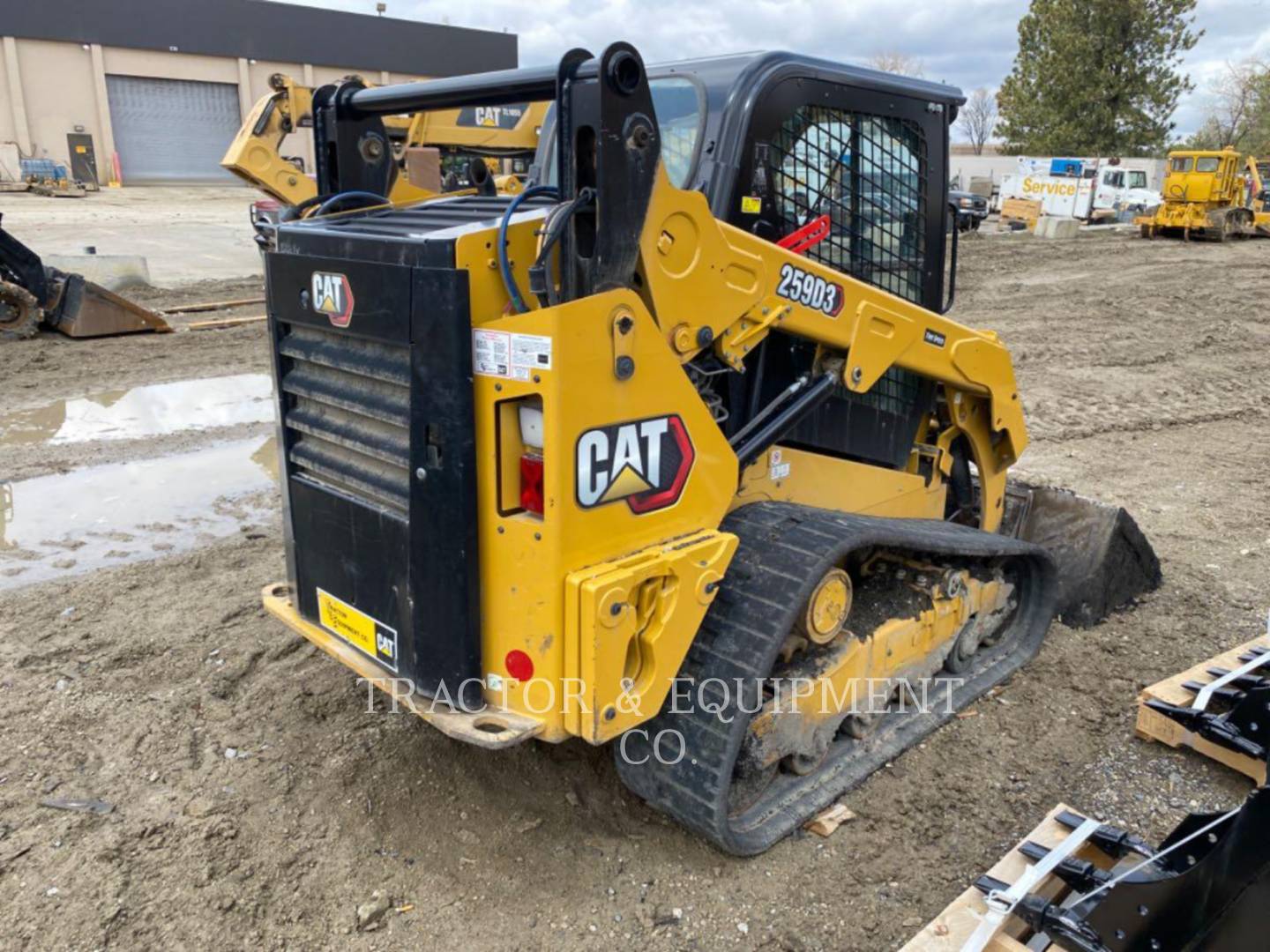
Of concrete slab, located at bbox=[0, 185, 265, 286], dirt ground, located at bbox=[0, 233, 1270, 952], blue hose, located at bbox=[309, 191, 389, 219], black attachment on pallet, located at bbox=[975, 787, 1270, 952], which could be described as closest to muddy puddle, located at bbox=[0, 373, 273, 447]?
dirt ground, located at bbox=[0, 233, 1270, 952]

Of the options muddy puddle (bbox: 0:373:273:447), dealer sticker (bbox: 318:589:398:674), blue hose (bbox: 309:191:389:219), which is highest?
blue hose (bbox: 309:191:389:219)

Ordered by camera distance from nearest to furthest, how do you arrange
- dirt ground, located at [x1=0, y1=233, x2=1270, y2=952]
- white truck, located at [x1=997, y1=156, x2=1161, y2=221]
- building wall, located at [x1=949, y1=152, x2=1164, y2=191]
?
dirt ground, located at [x1=0, y1=233, x2=1270, y2=952]
white truck, located at [x1=997, y1=156, x2=1161, y2=221]
building wall, located at [x1=949, y1=152, x2=1164, y2=191]

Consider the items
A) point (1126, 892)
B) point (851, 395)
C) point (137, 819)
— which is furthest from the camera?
point (851, 395)

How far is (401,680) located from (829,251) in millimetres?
2069

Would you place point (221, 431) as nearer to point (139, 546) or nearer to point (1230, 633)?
point (139, 546)

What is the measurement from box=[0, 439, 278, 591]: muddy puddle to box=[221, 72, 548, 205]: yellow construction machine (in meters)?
1.95

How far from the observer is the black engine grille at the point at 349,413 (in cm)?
262

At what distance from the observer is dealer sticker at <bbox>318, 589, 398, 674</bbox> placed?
282cm

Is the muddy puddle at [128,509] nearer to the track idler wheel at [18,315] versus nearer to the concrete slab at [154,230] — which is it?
the track idler wheel at [18,315]

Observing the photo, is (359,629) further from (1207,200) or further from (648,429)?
(1207,200)

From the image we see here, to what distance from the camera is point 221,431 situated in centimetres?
770

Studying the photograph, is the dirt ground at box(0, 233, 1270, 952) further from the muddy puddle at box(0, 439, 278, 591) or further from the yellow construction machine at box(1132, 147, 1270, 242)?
the yellow construction machine at box(1132, 147, 1270, 242)

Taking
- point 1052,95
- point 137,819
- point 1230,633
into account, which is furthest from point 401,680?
point 1052,95

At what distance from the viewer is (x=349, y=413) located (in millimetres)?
2811
